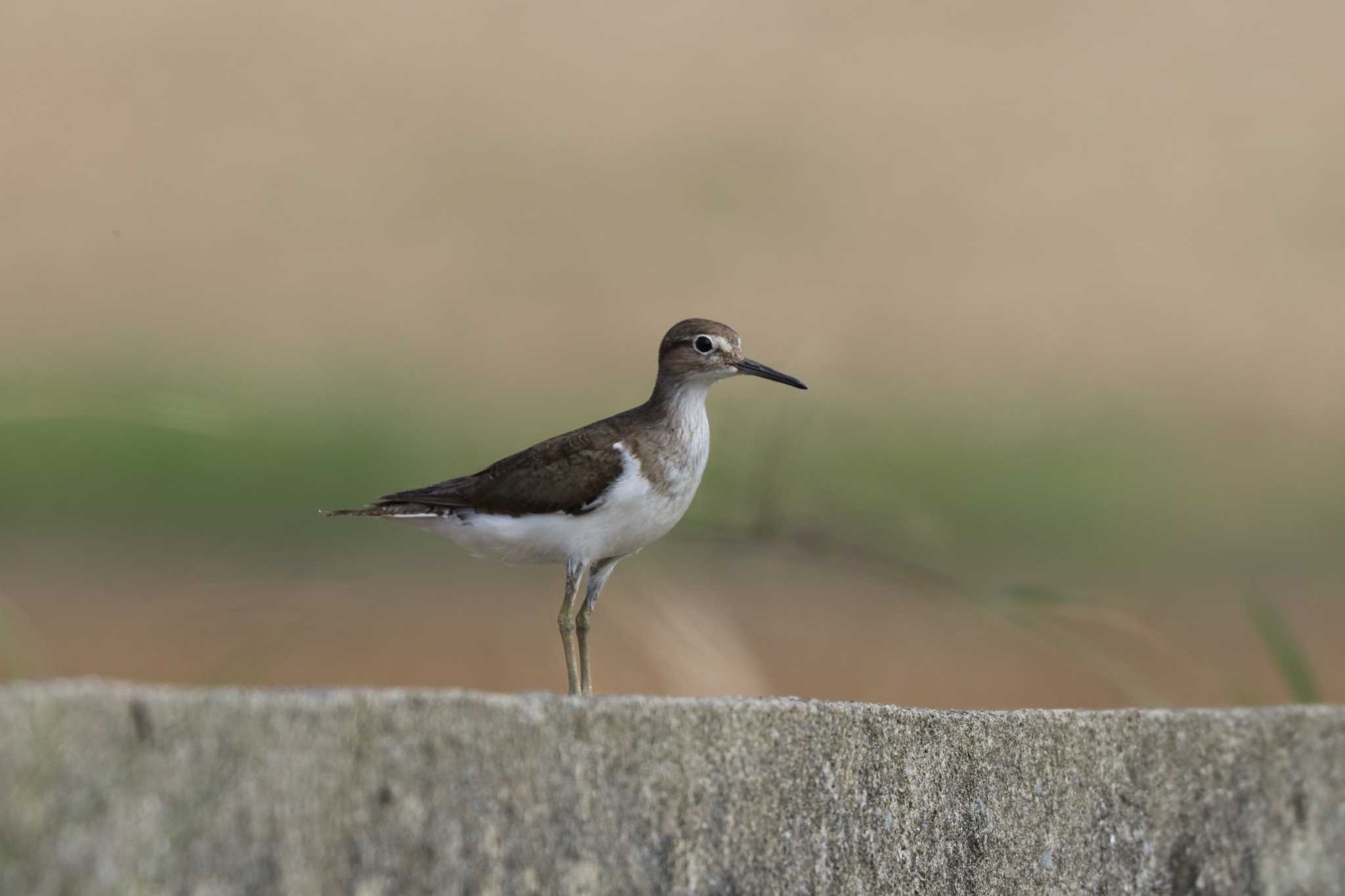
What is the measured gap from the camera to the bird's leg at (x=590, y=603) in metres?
4.08

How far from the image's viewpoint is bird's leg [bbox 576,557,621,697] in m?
4.08

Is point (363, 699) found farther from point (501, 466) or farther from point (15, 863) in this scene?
point (501, 466)

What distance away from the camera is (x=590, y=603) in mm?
4191

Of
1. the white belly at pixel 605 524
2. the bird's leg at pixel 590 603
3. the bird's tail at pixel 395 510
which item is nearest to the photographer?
the white belly at pixel 605 524

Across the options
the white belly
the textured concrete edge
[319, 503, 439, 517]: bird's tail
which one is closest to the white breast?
the white belly

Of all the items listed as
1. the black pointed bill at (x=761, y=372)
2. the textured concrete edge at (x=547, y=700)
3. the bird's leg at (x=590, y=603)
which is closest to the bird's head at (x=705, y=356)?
the black pointed bill at (x=761, y=372)

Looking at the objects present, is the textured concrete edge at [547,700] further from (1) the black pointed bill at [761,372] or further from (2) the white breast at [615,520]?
(1) the black pointed bill at [761,372]

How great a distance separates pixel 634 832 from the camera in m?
2.18

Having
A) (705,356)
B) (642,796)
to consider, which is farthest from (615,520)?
(642,796)

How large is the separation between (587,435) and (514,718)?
208cm

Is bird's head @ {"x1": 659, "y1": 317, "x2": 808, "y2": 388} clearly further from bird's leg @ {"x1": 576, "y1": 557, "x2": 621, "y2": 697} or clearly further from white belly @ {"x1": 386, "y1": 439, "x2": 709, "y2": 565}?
bird's leg @ {"x1": 576, "y1": 557, "x2": 621, "y2": 697}

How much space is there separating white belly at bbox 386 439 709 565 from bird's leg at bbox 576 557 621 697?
11 centimetres

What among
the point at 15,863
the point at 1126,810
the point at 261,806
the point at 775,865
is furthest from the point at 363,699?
the point at 1126,810

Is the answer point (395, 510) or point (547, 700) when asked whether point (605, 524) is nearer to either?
point (395, 510)
